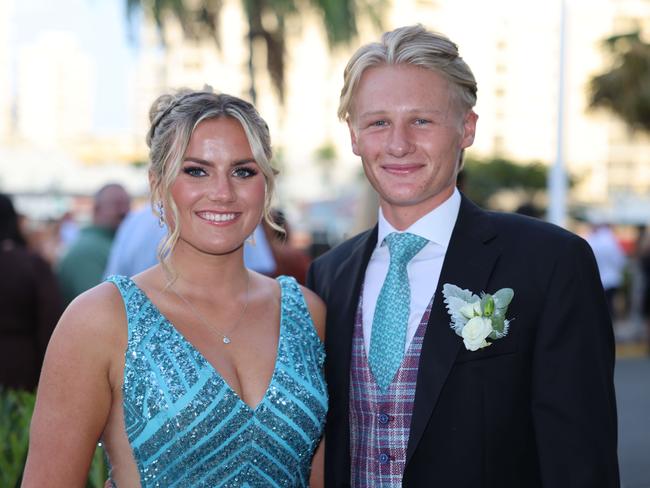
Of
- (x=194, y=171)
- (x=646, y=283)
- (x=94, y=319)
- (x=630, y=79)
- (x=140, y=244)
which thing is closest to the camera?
(x=94, y=319)

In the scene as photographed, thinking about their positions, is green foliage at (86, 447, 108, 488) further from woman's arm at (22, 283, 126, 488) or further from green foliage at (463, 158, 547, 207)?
green foliage at (463, 158, 547, 207)

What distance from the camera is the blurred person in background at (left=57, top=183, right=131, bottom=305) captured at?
6988mm

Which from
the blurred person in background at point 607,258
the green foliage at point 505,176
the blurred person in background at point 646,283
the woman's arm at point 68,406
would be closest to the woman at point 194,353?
the woman's arm at point 68,406

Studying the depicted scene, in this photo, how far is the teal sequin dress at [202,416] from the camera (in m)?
2.69

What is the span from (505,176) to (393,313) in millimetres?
54166

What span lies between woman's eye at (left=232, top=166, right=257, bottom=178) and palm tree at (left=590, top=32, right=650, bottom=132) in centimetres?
2229

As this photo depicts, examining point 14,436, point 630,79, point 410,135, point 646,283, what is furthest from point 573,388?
point 630,79

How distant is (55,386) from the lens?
261 centimetres

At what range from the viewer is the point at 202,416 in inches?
108

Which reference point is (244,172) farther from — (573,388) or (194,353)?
(573,388)

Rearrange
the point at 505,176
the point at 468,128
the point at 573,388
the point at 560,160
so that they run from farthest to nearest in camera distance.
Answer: the point at 505,176 < the point at 560,160 < the point at 468,128 < the point at 573,388

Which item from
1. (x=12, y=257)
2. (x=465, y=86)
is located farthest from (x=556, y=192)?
(x=465, y=86)

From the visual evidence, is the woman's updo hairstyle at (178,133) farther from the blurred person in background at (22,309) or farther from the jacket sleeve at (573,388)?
the blurred person in background at (22,309)

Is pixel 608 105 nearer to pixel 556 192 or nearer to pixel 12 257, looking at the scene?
pixel 556 192
